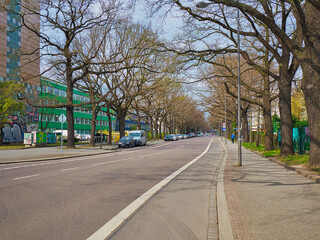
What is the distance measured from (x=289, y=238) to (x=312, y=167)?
7912 millimetres

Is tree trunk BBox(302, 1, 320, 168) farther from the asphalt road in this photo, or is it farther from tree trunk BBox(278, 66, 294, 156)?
the asphalt road

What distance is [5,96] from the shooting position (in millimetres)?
39125

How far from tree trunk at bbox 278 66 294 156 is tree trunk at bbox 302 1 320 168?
537 cm

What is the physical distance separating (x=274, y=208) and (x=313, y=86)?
283 inches

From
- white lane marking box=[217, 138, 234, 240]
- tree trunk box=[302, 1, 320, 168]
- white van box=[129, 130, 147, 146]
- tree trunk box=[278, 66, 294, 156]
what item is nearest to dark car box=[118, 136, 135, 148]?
white van box=[129, 130, 147, 146]

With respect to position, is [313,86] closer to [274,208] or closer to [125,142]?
[274,208]

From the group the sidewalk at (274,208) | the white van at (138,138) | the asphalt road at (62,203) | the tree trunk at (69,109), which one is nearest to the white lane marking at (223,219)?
the sidewalk at (274,208)

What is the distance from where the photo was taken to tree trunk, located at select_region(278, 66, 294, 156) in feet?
54.1

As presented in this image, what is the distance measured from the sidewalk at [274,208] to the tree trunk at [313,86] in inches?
89.2

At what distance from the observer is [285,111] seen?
1677 cm

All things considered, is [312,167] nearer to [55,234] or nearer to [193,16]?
[193,16]

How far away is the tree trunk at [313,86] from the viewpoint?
1085 cm

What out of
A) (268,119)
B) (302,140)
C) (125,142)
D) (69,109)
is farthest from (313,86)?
(125,142)

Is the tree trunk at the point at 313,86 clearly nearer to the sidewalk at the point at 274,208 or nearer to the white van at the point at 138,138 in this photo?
the sidewalk at the point at 274,208
